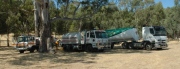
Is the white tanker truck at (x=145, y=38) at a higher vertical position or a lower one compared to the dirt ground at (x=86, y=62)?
higher

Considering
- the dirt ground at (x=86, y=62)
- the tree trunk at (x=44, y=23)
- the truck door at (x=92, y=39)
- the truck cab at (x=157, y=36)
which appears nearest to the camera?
the dirt ground at (x=86, y=62)

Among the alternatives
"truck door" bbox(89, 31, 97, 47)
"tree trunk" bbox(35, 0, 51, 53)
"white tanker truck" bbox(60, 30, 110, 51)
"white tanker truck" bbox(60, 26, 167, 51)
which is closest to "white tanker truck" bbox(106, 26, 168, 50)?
"white tanker truck" bbox(60, 26, 167, 51)

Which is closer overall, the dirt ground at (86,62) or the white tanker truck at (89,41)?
the dirt ground at (86,62)

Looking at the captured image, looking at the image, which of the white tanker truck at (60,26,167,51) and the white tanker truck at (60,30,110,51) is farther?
the white tanker truck at (60,26,167,51)

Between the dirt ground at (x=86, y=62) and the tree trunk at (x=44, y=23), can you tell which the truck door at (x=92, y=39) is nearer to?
the tree trunk at (x=44, y=23)

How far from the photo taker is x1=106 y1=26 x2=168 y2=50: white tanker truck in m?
32.4

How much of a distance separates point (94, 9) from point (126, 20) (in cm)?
4071

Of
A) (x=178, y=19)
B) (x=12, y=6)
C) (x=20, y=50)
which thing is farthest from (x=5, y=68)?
(x=178, y=19)

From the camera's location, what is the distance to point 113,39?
38.5 meters

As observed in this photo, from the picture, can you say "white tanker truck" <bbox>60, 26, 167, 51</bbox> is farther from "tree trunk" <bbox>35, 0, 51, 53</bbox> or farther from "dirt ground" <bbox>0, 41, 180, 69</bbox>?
"dirt ground" <bbox>0, 41, 180, 69</bbox>

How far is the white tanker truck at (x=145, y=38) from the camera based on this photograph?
32.4 m

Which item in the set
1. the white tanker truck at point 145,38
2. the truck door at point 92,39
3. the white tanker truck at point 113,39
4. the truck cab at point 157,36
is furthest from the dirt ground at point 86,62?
the white tanker truck at point 145,38

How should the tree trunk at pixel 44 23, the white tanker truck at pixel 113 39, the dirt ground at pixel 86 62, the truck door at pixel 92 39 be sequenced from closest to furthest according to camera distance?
the dirt ground at pixel 86 62, the tree trunk at pixel 44 23, the truck door at pixel 92 39, the white tanker truck at pixel 113 39

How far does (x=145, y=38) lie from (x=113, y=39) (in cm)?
596
